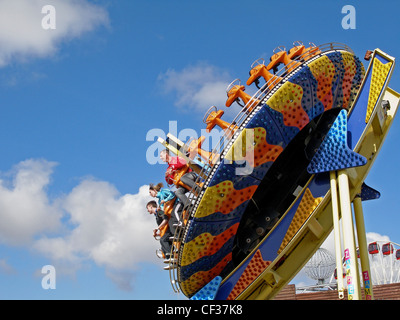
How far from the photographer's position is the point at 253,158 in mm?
11531

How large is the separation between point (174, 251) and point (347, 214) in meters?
4.49

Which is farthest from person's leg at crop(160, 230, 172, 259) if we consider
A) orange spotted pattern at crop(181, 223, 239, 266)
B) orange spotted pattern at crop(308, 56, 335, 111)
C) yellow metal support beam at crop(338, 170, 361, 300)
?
orange spotted pattern at crop(308, 56, 335, 111)

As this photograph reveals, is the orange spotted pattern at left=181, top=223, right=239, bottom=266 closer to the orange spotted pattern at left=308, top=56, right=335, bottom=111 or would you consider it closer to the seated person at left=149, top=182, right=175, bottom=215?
the seated person at left=149, top=182, right=175, bottom=215

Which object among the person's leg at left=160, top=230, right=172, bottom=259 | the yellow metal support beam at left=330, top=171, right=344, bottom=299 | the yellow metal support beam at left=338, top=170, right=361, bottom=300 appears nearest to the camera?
the yellow metal support beam at left=338, top=170, right=361, bottom=300

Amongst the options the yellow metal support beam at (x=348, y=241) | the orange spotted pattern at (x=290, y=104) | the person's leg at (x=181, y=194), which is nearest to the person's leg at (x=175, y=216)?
the person's leg at (x=181, y=194)

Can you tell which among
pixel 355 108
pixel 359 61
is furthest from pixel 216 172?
pixel 359 61

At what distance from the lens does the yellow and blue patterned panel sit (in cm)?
1135

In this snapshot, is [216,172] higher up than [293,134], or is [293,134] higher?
[293,134]

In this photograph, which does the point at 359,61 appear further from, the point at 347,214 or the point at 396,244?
the point at 396,244

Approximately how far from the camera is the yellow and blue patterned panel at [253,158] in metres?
11.4

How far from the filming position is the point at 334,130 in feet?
39.7

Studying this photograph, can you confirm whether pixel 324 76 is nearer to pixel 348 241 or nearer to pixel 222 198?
pixel 222 198

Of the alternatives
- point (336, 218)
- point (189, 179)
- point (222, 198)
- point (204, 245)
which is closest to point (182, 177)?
point (189, 179)
